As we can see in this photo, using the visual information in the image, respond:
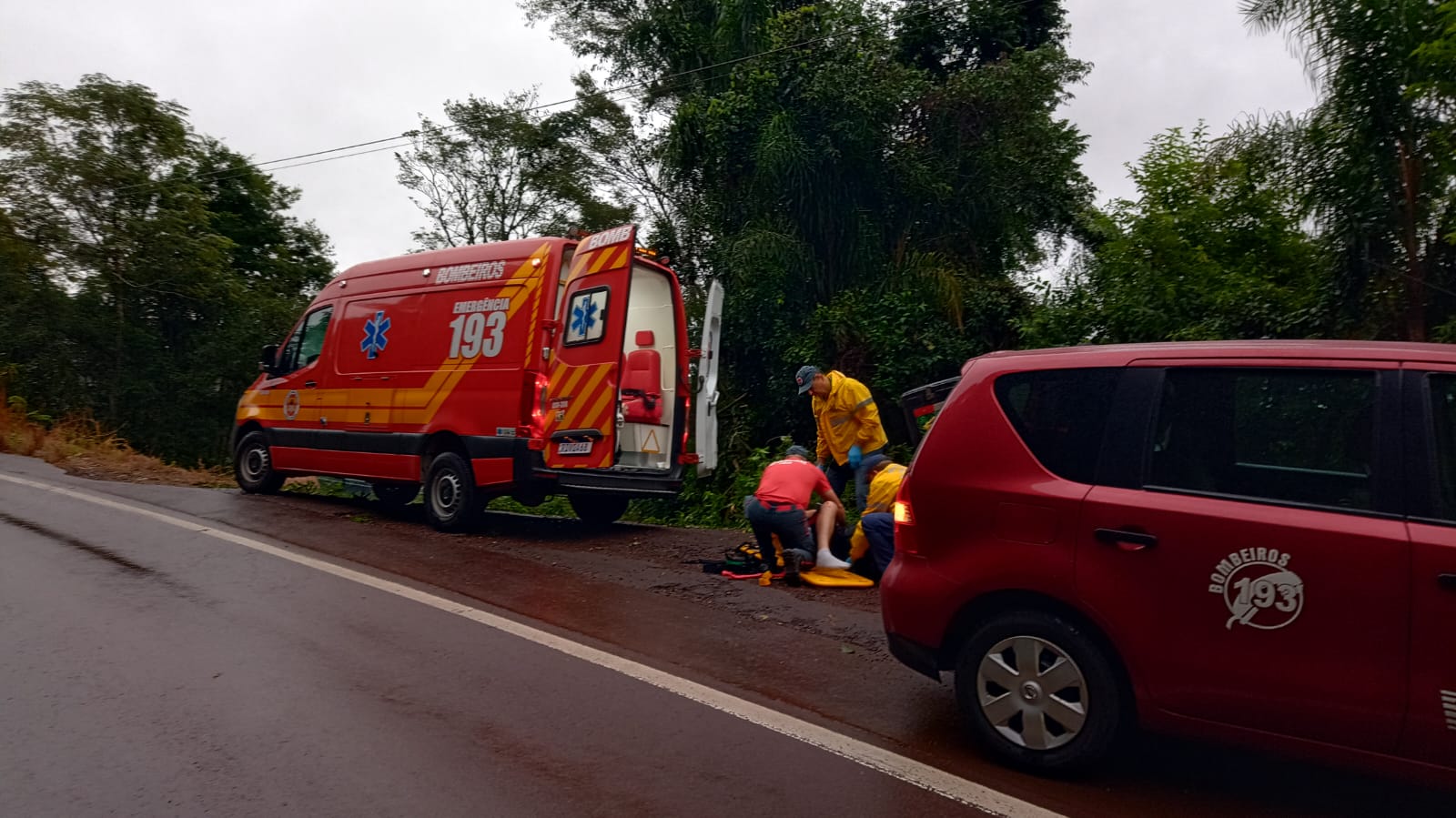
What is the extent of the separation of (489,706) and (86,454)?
14.4 meters

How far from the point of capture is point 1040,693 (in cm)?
379

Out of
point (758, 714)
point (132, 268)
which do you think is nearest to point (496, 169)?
point (132, 268)

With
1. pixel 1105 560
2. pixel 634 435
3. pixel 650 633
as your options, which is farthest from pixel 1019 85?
pixel 1105 560

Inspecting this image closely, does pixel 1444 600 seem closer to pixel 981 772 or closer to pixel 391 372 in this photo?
pixel 981 772

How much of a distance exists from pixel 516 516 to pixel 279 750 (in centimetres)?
713

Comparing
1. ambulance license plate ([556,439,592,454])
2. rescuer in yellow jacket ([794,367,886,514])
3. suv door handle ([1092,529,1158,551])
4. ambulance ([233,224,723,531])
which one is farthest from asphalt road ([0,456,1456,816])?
rescuer in yellow jacket ([794,367,886,514])

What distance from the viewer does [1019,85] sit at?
48.6ft

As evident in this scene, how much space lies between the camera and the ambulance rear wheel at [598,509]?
10516 millimetres

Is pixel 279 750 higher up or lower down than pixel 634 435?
lower down

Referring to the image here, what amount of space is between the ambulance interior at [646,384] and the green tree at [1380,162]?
634 centimetres

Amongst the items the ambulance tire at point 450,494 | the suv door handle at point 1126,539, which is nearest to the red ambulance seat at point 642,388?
the ambulance tire at point 450,494

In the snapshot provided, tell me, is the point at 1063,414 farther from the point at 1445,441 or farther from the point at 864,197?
the point at 864,197

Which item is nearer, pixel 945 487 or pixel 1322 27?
pixel 945 487

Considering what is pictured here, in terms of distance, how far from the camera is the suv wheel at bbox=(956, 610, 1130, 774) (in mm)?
3670
